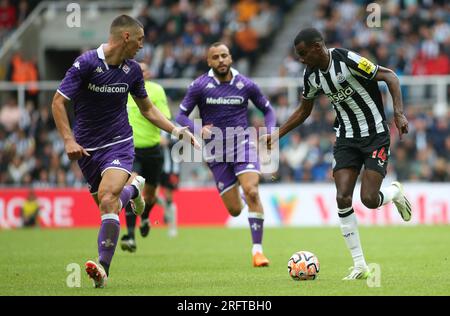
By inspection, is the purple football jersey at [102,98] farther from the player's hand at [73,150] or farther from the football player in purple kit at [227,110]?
the football player in purple kit at [227,110]

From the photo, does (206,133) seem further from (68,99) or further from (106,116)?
(68,99)

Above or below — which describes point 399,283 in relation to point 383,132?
below

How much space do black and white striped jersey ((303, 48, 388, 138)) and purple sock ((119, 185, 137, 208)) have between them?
2374 millimetres

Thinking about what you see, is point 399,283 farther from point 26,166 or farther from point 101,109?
point 26,166

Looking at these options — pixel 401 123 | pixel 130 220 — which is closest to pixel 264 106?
pixel 130 220

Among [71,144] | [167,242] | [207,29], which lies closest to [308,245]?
[167,242]

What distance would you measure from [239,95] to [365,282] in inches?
178

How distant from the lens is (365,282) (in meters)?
9.91
